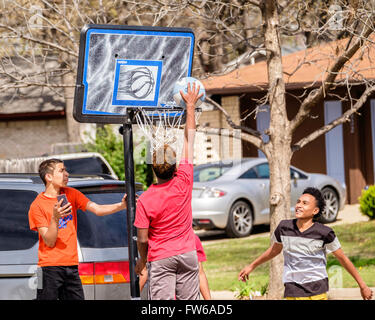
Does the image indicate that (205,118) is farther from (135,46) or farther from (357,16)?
(135,46)

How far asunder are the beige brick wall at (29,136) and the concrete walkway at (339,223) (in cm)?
888

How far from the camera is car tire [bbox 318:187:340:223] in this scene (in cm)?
1655

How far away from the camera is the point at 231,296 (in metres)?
9.60

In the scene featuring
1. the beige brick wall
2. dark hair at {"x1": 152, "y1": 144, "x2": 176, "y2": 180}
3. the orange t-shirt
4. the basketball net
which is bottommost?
the orange t-shirt

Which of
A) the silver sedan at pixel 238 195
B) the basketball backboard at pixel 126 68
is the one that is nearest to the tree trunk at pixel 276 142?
the basketball backboard at pixel 126 68

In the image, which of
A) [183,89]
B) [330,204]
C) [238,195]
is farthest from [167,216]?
[330,204]

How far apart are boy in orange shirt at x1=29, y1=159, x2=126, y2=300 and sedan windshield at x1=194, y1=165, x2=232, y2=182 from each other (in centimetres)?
956

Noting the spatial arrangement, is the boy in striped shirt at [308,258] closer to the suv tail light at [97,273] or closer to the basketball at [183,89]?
the basketball at [183,89]

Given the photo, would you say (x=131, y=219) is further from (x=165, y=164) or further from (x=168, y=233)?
(x=165, y=164)

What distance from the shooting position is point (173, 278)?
546cm

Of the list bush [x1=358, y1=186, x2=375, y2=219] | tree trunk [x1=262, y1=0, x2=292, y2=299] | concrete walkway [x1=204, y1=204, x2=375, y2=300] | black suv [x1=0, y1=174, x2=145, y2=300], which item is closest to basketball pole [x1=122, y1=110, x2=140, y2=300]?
black suv [x1=0, y1=174, x2=145, y2=300]

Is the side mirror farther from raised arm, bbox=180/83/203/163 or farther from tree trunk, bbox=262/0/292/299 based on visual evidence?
raised arm, bbox=180/83/203/163

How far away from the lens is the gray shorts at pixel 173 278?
5410 millimetres
